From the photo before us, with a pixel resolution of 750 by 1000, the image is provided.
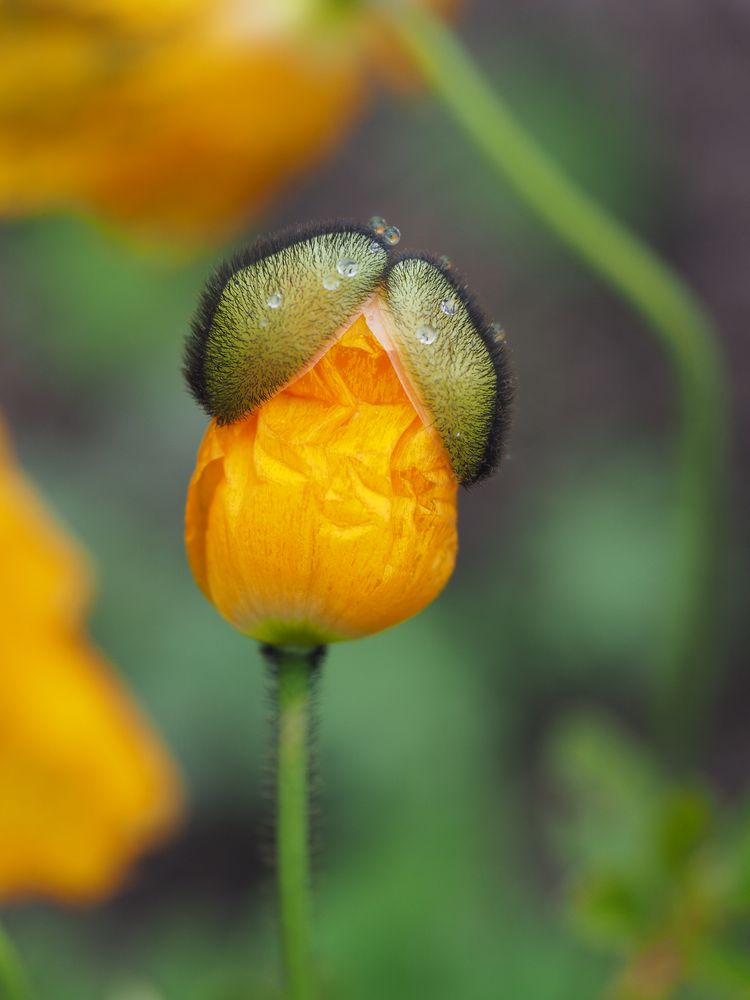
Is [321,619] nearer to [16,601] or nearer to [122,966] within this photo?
[16,601]

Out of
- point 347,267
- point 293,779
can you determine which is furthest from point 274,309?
point 293,779

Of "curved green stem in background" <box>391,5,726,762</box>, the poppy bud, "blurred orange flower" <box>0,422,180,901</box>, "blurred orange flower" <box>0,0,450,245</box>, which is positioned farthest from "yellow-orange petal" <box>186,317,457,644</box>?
"blurred orange flower" <box>0,0,450,245</box>

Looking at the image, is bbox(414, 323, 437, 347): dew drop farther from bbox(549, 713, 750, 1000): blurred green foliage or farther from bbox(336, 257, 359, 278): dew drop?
bbox(549, 713, 750, 1000): blurred green foliage

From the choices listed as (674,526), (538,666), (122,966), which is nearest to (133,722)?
(122,966)

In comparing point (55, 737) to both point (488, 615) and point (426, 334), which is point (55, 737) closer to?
point (426, 334)

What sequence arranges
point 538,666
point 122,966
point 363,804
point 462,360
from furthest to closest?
point 538,666 → point 363,804 → point 122,966 → point 462,360

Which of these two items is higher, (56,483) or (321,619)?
(56,483)

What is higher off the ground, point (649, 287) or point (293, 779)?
point (649, 287)
